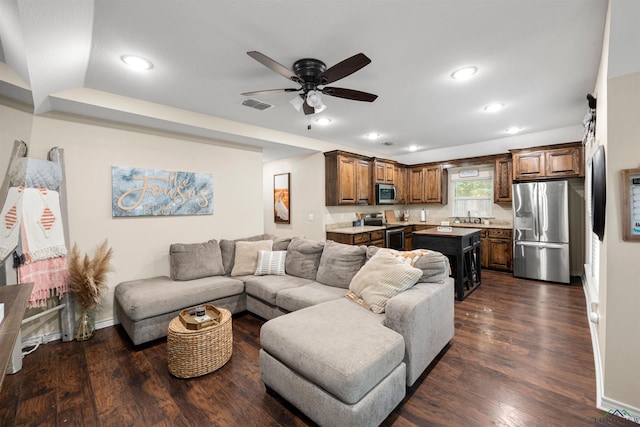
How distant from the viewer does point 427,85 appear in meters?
2.96

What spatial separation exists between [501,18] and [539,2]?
0.21 m

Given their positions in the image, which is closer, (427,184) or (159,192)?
(159,192)

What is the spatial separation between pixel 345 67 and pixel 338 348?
77.2 inches

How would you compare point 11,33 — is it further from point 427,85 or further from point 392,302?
point 427,85

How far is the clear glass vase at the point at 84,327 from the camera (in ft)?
9.43

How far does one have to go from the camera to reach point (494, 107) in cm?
371

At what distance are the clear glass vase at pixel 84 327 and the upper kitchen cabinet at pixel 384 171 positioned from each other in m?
5.20

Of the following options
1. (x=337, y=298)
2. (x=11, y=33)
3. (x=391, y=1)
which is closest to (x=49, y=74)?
(x=11, y=33)

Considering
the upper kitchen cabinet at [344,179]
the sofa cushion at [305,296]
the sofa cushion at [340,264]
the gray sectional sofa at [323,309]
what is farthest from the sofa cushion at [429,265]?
the upper kitchen cabinet at [344,179]

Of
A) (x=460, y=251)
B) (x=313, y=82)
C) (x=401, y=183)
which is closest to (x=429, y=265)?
(x=460, y=251)

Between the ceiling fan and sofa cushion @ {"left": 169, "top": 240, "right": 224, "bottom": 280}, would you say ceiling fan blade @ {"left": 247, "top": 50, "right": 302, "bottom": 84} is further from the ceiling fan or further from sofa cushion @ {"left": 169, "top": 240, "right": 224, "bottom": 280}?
sofa cushion @ {"left": 169, "top": 240, "right": 224, "bottom": 280}

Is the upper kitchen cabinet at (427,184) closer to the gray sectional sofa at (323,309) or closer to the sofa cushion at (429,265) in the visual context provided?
the gray sectional sofa at (323,309)

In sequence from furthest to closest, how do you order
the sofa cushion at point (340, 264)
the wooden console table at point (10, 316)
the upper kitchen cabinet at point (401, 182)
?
the upper kitchen cabinet at point (401, 182) < the sofa cushion at point (340, 264) < the wooden console table at point (10, 316)

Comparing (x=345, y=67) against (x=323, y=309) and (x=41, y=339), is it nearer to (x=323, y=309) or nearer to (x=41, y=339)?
(x=323, y=309)
